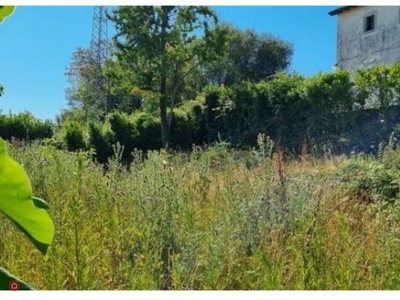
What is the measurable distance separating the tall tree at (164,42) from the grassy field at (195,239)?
8.49 m

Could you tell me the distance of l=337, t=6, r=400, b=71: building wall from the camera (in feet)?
41.4

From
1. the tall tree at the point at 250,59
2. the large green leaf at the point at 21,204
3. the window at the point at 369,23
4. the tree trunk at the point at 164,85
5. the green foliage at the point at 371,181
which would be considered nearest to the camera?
the large green leaf at the point at 21,204

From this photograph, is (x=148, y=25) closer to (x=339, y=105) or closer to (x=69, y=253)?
(x=339, y=105)

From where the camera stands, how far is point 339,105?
9.31 meters

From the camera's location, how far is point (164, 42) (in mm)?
11586

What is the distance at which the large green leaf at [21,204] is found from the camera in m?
0.41

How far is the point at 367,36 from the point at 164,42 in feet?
17.5

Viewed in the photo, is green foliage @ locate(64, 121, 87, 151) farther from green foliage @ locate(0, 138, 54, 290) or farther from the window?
green foliage @ locate(0, 138, 54, 290)

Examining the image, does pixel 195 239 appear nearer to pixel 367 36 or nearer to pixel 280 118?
pixel 280 118

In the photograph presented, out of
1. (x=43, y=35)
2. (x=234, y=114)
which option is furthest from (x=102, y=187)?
(x=234, y=114)

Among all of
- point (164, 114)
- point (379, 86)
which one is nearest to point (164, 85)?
point (164, 114)

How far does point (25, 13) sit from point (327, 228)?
56.1 inches

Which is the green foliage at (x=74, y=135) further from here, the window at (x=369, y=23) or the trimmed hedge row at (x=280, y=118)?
the window at (x=369, y=23)

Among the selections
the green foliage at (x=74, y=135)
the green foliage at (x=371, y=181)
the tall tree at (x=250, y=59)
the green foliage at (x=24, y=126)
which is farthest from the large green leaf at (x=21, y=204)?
the tall tree at (x=250, y=59)
